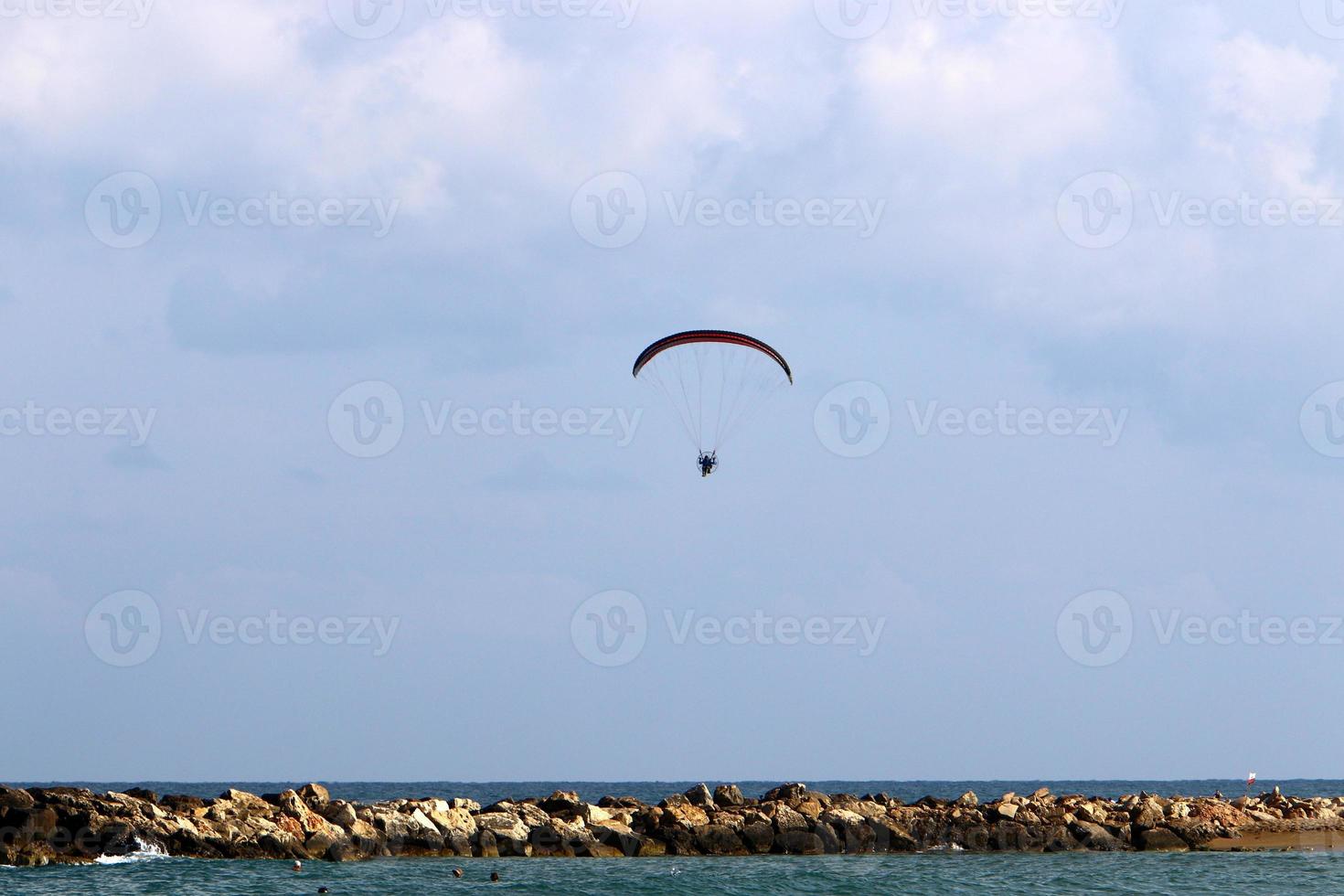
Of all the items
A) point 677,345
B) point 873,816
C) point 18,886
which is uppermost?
point 677,345

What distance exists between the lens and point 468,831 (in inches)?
1721


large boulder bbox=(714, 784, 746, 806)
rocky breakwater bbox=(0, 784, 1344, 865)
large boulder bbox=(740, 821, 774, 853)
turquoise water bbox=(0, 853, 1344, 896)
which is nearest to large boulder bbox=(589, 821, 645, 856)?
rocky breakwater bbox=(0, 784, 1344, 865)

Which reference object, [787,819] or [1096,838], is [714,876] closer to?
[787,819]

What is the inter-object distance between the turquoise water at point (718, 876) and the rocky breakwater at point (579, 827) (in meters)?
0.88

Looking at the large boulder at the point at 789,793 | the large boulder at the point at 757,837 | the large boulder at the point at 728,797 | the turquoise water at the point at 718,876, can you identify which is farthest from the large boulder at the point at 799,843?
the large boulder at the point at 728,797

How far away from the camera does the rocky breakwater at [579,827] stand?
41.4 m

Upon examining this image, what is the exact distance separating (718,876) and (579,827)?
6.55m

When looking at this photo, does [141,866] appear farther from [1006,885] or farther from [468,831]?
[1006,885]

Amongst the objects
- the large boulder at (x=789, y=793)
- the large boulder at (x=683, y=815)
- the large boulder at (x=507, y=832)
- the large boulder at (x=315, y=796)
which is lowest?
the large boulder at (x=507, y=832)

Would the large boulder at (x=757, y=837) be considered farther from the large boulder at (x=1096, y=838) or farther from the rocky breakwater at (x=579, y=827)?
the large boulder at (x=1096, y=838)

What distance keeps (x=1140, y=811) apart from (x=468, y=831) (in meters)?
21.3

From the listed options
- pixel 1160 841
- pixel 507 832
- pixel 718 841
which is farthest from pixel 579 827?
pixel 1160 841

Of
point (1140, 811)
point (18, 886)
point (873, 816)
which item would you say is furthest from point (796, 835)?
point (18, 886)

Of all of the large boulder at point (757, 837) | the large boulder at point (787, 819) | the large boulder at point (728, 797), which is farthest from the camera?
the large boulder at point (728, 797)
